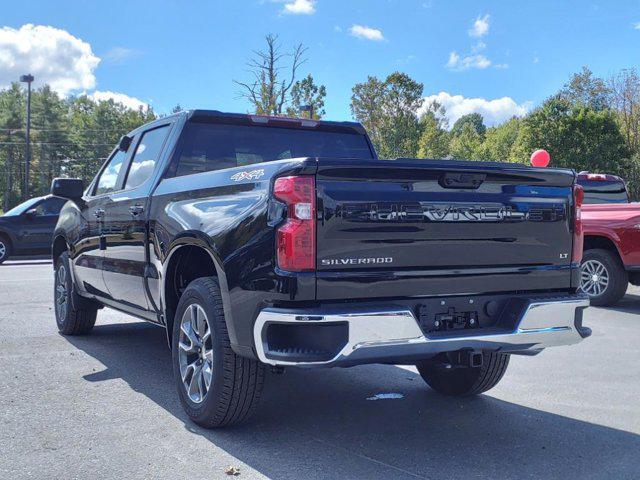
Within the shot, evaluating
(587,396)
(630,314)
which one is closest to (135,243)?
(587,396)

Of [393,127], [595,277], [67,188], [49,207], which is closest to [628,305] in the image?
[595,277]

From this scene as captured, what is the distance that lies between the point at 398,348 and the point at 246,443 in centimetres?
112

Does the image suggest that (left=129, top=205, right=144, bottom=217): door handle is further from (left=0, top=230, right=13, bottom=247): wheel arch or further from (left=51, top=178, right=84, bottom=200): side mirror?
(left=0, top=230, right=13, bottom=247): wheel arch

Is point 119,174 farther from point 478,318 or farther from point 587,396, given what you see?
point 587,396

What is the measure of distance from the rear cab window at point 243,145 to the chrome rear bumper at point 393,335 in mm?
2041

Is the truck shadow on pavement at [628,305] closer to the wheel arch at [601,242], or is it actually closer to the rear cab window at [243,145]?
the wheel arch at [601,242]

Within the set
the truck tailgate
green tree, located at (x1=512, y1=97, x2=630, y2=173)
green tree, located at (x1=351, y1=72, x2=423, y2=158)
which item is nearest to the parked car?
the truck tailgate

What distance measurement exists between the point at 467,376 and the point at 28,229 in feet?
47.2

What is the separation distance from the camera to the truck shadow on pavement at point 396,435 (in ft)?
11.3

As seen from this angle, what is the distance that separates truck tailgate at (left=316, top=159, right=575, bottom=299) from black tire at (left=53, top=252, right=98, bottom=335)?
4097 millimetres

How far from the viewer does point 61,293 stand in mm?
6871

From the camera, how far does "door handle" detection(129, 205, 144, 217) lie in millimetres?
4871

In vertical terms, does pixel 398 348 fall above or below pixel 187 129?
below

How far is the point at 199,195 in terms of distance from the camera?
4078 millimetres
